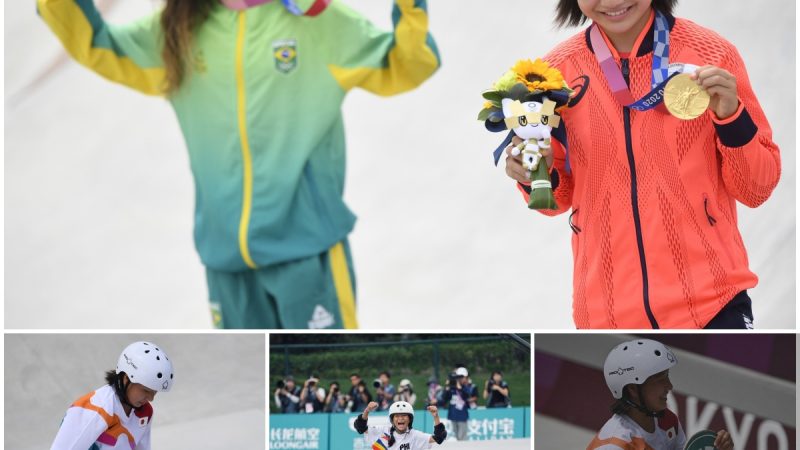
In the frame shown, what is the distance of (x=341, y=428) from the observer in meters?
3.78

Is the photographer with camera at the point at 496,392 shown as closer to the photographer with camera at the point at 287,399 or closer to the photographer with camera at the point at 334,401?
the photographer with camera at the point at 334,401

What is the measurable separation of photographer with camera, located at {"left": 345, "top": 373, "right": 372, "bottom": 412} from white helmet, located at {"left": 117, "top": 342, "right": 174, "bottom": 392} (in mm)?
470

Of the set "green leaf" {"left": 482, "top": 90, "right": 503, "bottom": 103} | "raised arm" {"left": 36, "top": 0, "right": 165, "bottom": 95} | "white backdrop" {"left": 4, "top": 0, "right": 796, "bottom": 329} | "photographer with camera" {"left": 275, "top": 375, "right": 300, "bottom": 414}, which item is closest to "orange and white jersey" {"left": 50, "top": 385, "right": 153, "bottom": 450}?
"photographer with camera" {"left": 275, "top": 375, "right": 300, "bottom": 414}

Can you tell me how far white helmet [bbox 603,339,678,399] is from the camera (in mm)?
3498

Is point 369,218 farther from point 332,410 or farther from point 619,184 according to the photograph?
point 619,184

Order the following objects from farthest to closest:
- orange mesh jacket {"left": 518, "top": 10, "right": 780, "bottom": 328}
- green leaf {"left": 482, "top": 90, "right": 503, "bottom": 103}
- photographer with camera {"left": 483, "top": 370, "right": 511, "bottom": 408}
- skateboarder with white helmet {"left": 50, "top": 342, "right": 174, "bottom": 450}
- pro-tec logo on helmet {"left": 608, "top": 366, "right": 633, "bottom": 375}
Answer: photographer with camera {"left": 483, "top": 370, "right": 511, "bottom": 408} < skateboarder with white helmet {"left": 50, "top": 342, "right": 174, "bottom": 450} < pro-tec logo on helmet {"left": 608, "top": 366, "right": 633, "bottom": 375} < green leaf {"left": 482, "top": 90, "right": 503, "bottom": 103} < orange mesh jacket {"left": 518, "top": 10, "right": 780, "bottom": 328}

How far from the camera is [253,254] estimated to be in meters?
4.79

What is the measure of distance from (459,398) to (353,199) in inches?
102

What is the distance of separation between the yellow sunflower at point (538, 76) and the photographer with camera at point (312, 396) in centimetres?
98

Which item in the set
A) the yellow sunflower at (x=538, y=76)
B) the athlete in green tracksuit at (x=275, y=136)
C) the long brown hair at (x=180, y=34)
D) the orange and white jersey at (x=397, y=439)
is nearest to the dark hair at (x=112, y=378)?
the orange and white jersey at (x=397, y=439)

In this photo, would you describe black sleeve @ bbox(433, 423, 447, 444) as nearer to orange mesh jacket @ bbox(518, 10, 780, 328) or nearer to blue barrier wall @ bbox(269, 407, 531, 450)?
blue barrier wall @ bbox(269, 407, 531, 450)

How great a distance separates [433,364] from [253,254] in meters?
1.20

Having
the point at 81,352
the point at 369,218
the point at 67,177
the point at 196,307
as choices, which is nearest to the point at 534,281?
the point at 369,218

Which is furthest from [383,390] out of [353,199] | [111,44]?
[353,199]
